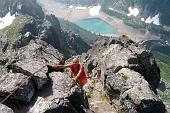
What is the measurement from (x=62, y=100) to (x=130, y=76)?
40.4 ft

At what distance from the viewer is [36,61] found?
4019 centimetres

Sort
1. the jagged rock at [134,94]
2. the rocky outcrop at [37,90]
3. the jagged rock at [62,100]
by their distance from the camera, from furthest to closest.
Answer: the jagged rock at [134,94]
the rocky outcrop at [37,90]
the jagged rock at [62,100]

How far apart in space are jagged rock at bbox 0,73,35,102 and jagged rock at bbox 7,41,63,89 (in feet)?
3.77

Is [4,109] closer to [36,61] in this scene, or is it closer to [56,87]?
[56,87]

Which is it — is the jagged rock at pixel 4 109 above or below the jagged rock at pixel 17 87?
below

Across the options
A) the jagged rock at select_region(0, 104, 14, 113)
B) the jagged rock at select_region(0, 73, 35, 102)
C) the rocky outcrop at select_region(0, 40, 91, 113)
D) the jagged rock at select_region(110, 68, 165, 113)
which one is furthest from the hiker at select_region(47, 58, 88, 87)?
the jagged rock at select_region(0, 104, 14, 113)

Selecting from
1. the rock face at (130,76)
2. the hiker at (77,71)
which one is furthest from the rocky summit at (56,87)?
the hiker at (77,71)

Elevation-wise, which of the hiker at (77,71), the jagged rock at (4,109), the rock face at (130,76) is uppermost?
the jagged rock at (4,109)

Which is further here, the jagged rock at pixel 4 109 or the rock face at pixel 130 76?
the rock face at pixel 130 76

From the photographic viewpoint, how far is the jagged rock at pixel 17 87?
110 ft

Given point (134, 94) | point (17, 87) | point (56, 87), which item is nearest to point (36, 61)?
point (56, 87)

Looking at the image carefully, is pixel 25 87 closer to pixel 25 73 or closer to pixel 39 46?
pixel 25 73

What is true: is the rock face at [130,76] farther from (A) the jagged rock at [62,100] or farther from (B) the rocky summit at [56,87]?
(A) the jagged rock at [62,100]

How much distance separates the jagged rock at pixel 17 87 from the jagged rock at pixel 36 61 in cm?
115
